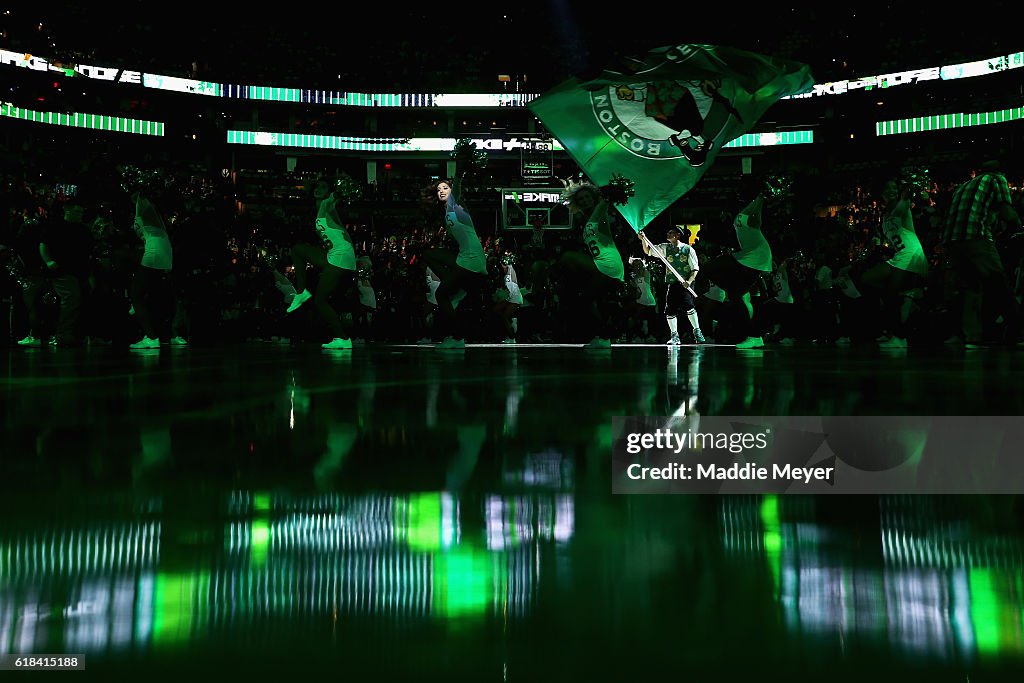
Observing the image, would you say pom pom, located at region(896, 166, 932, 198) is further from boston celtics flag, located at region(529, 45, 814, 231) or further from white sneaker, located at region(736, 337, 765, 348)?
white sneaker, located at region(736, 337, 765, 348)

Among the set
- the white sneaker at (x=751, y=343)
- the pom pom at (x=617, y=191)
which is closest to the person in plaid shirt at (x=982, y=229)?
the white sneaker at (x=751, y=343)

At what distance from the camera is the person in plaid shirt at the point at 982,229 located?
11.4 meters

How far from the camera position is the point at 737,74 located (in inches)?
624

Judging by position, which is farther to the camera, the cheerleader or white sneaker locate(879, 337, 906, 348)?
white sneaker locate(879, 337, 906, 348)

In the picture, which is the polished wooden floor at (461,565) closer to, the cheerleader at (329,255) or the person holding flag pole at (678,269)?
the cheerleader at (329,255)

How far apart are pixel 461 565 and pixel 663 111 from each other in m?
14.9

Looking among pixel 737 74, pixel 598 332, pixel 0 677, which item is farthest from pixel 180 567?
pixel 737 74

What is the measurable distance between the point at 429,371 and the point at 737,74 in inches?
383

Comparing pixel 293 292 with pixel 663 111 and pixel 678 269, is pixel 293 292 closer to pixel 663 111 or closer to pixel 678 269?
pixel 678 269

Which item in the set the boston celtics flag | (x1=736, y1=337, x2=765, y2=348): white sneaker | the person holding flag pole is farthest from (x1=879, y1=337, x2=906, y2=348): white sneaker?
the boston celtics flag

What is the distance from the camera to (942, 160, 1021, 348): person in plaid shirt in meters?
11.4

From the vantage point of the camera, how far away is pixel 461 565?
1841mm

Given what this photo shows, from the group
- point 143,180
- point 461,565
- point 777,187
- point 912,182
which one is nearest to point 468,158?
point 143,180

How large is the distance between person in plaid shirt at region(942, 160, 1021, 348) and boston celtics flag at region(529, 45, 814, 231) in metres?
4.36
